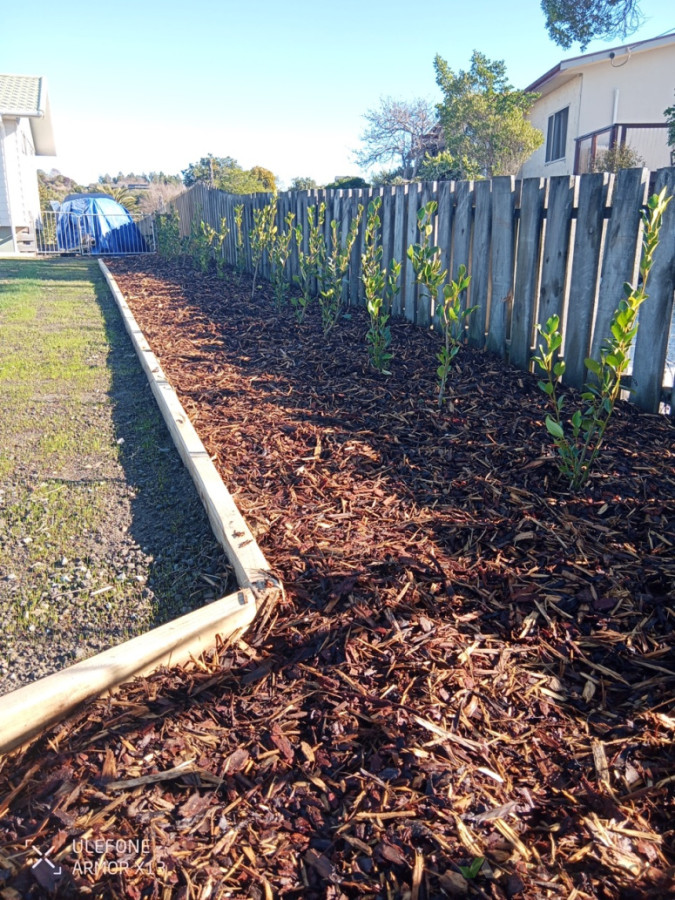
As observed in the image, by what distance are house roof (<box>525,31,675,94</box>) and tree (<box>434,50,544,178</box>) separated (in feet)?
4.96

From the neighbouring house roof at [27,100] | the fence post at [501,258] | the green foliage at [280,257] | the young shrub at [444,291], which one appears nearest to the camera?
the young shrub at [444,291]

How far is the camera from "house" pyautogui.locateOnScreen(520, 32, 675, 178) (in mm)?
19250

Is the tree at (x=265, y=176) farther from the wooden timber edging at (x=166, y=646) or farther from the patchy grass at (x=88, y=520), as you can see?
the wooden timber edging at (x=166, y=646)

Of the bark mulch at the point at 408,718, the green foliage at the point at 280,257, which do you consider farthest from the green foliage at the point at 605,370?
the green foliage at the point at 280,257

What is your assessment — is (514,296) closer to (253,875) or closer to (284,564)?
(284,564)

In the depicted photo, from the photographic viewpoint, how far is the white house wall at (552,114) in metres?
22.1

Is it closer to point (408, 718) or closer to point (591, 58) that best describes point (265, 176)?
point (591, 58)

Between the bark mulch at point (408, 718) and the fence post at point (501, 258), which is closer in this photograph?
the bark mulch at point (408, 718)

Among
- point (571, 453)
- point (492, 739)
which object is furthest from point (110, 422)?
point (492, 739)

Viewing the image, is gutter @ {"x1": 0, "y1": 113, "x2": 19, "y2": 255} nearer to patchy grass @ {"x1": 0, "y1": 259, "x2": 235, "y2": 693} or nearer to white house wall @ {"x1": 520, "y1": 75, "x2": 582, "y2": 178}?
patchy grass @ {"x1": 0, "y1": 259, "x2": 235, "y2": 693}

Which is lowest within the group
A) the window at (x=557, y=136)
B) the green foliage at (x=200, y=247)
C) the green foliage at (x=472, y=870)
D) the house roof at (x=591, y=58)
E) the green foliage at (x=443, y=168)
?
the green foliage at (x=472, y=870)

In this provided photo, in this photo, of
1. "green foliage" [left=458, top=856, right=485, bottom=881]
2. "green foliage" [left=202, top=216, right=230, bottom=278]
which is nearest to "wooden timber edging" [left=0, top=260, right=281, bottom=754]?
"green foliage" [left=458, top=856, right=485, bottom=881]

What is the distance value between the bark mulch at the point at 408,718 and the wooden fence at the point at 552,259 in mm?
875

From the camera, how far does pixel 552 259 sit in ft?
15.4
